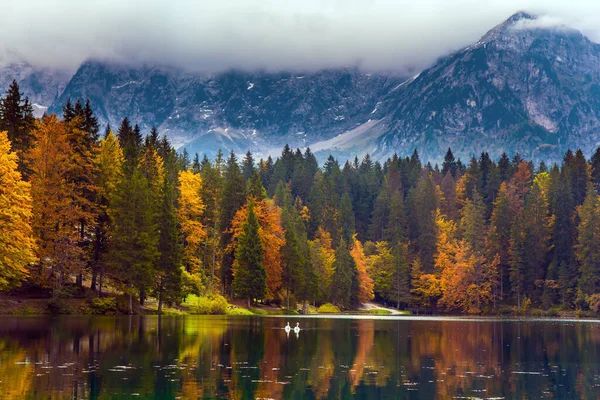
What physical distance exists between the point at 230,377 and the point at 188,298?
229 ft

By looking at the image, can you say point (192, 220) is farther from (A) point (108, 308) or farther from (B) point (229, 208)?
(A) point (108, 308)

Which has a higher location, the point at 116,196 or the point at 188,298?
the point at 116,196

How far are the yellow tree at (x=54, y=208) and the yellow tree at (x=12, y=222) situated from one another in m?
Answer: 5.85

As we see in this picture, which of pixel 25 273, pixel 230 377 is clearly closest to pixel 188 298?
pixel 25 273

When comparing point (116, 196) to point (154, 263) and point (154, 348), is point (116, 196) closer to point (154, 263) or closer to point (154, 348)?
point (154, 263)

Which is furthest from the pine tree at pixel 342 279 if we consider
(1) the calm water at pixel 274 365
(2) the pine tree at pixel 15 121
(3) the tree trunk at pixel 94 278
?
(1) the calm water at pixel 274 365

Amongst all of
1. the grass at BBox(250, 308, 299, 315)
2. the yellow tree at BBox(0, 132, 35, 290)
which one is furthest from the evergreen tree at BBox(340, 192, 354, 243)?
the yellow tree at BBox(0, 132, 35, 290)

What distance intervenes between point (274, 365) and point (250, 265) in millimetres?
67816

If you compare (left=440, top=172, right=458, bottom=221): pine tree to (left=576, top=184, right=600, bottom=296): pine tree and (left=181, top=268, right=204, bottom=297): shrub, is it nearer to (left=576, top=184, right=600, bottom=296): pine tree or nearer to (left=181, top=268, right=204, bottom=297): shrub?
(left=576, top=184, right=600, bottom=296): pine tree

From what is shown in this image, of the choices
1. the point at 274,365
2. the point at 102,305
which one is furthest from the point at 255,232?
the point at 274,365

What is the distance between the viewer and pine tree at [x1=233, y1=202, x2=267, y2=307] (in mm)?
108000

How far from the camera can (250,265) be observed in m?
109

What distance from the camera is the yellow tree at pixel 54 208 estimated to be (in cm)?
7694

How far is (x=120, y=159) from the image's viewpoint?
312 feet
